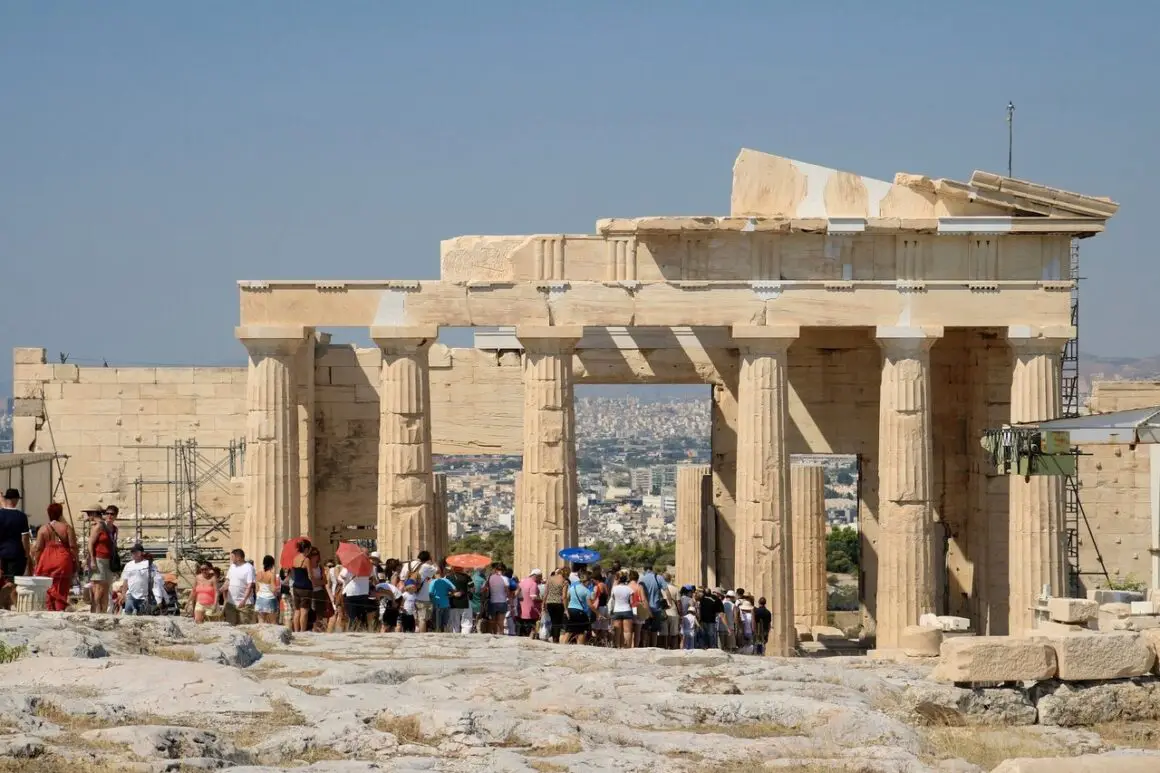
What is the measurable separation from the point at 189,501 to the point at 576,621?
15.7 m

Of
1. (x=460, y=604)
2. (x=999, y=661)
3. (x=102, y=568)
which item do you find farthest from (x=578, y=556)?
(x=999, y=661)

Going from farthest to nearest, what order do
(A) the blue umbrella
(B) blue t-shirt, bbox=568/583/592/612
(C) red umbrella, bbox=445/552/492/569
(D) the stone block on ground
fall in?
(A) the blue umbrella
(C) red umbrella, bbox=445/552/492/569
(B) blue t-shirt, bbox=568/583/592/612
(D) the stone block on ground

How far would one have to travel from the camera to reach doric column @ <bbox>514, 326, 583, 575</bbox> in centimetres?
3666

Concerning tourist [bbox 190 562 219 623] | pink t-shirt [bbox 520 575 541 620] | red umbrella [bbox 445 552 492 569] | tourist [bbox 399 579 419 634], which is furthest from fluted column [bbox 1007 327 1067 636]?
tourist [bbox 190 562 219 623]

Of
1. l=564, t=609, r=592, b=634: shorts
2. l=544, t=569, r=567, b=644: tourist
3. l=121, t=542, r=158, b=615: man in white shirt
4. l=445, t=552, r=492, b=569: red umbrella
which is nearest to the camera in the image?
l=121, t=542, r=158, b=615: man in white shirt

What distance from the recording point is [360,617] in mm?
30594

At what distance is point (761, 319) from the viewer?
37094 mm

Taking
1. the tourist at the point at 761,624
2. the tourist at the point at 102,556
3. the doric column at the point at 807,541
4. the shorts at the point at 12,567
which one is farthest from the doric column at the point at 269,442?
the doric column at the point at 807,541

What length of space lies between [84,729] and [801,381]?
25900 mm

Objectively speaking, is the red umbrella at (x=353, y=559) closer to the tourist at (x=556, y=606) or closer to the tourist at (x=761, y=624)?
the tourist at (x=556, y=606)

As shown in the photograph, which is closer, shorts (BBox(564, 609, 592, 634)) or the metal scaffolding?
shorts (BBox(564, 609, 592, 634))

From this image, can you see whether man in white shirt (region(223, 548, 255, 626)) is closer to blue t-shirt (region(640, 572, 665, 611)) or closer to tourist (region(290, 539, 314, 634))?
tourist (region(290, 539, 314, 634))

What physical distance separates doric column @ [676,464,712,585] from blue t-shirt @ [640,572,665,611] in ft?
37.5

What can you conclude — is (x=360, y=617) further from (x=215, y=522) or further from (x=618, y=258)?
(x=215, y=522)
